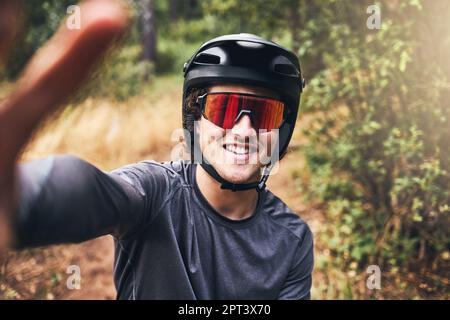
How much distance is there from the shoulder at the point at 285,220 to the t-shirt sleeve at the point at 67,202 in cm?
93

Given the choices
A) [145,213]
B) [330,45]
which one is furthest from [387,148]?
[145,213]

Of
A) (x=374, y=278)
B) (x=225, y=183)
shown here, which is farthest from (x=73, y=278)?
(x=225, y=183)

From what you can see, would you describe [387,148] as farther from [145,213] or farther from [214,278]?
[145,213]

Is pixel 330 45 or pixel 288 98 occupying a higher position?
pixel 330 45

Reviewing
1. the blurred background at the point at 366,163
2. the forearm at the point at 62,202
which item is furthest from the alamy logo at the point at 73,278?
the forearm at the point at 62,202

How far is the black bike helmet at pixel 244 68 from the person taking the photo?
7.51 feet

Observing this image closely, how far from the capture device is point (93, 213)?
1.41 m

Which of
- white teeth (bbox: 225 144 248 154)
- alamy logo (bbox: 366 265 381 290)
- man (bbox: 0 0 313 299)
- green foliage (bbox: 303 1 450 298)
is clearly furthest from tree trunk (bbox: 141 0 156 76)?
white teeth (bbox: 225 144 248 154)

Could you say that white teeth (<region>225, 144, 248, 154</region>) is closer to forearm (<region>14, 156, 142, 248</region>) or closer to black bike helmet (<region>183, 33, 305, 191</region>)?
black bike helmet (<region>183, 33, 305, 191</region>)

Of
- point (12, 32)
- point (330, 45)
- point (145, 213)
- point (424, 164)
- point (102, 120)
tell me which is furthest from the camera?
point (102, 120)

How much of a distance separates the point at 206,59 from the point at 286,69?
415 millimetres

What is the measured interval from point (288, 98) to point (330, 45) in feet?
11.8

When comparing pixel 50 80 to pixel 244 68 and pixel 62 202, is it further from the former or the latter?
pixel 244 68
